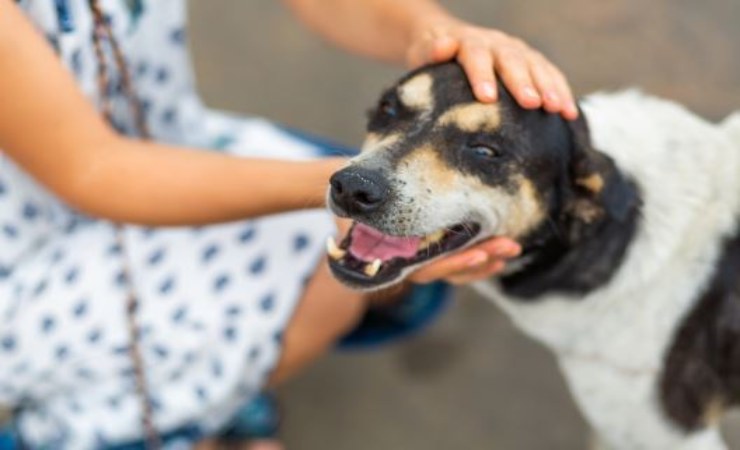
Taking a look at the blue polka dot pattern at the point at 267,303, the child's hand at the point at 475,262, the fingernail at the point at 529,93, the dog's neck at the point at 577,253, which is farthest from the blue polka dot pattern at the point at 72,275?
the fingernail at the point at 529,93

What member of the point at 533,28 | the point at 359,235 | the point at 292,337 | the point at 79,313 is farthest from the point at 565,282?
the point at 533,28

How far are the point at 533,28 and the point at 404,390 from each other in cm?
149

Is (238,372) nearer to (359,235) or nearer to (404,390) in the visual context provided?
(359,235)

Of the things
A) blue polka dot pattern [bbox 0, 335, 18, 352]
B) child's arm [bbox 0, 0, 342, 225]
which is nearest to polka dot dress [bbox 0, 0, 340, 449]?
blue polka dot pattern [bbox 0, 335, 18, 352]

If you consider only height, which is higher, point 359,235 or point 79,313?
point 359,235

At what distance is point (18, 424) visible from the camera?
2332 mm

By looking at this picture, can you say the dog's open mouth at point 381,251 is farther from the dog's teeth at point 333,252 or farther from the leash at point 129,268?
the leash at point 129,268

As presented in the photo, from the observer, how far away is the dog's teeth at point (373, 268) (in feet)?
6.32

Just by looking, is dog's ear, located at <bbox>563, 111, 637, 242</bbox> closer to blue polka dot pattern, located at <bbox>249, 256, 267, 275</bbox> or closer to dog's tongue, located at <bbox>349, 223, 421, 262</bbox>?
dog's tongue, located at <bbox>349, 223, 421, 262</bbox>

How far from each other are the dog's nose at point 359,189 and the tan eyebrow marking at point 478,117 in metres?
0.21

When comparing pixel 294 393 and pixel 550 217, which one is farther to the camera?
pixel 294 393

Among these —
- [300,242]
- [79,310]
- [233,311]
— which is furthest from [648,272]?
[79,310]

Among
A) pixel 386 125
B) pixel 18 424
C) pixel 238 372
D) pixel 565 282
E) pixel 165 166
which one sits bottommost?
pixel 18 424

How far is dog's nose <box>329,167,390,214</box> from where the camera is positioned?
71.4 inches
